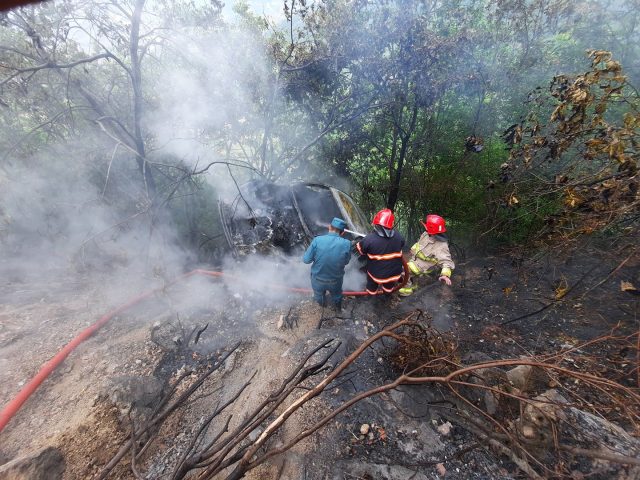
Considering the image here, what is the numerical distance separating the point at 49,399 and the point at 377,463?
339 cm

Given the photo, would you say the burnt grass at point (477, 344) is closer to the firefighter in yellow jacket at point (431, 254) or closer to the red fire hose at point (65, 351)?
the firefighter in yellow jacket at point (431, 254)

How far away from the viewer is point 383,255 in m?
4.41

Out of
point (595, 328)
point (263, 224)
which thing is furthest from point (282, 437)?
point (595, 328)

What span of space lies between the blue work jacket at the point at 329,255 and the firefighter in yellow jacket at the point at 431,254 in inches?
51.2

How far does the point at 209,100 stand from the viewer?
6.96 meters

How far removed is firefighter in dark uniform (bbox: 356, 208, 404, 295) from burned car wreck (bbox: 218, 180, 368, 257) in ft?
2.93

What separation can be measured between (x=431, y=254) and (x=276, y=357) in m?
2.90

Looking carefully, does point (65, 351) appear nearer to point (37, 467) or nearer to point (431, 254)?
point (37, 467)

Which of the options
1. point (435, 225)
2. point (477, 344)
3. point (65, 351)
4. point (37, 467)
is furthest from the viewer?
point (435, 225)

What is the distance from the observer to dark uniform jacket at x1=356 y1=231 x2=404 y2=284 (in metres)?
4.39

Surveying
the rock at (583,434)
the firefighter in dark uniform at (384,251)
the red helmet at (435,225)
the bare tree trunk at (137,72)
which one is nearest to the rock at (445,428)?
the rock at (583,434)

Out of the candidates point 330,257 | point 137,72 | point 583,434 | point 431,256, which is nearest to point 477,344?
point 431,256

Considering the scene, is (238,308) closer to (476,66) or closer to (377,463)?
(377,463)

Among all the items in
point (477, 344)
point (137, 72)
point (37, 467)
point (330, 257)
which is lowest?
point (477, 344)
